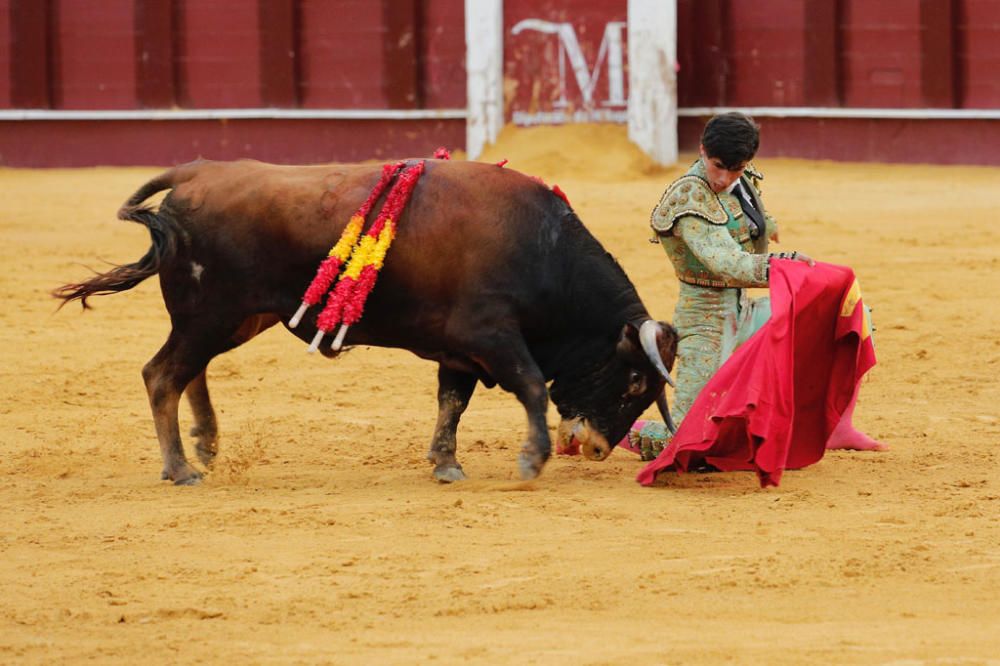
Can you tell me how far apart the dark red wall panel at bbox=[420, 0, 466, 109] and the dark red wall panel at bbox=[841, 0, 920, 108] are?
2958mm

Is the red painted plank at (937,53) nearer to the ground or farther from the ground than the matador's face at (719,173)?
farther from the ground

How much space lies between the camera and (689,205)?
17.6ft

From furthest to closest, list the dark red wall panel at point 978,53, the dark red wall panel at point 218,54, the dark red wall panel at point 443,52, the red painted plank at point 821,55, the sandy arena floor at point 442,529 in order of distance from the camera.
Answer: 1. the dark red wall panel at point 218,54
2. the dark red wall panel at point 443,52
3. the red painted plank at point 821,55
4. the dark red wall panel at point 978,53
5. the sandy arena floor at point 442,529

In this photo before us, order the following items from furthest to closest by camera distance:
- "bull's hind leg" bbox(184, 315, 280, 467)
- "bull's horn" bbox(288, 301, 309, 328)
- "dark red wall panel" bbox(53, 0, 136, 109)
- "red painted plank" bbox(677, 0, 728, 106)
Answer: "dark red wall panel" bbox(53, 0, 136, 109), "red painted plank" bbox(677, 0, 728, 106), "bull's hind leg" bbox(184, 315, 280, 467), "bull's horn" bbox(288, 301, 309, 328)

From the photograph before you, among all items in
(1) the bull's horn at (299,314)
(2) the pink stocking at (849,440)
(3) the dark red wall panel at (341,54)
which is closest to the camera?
(1) the bull's horn at (299,314)

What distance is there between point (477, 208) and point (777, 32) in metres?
8.27

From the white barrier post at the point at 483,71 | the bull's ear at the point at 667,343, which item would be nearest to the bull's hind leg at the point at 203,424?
the bull's ear at the point at 667,343

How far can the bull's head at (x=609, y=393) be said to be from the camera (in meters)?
5.43

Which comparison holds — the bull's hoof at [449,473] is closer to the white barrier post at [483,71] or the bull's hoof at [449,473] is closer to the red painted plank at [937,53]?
the white barrier post at [483,71]

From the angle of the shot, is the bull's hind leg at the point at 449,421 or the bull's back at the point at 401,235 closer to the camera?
the bull's back at the point at 401,235

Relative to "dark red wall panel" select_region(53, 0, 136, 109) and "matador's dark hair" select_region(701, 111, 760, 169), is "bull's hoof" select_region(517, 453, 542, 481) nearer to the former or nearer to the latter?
"matador's dark hair" select_region(701, 111, 760, 169)

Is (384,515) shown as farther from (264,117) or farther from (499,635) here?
(264,117)

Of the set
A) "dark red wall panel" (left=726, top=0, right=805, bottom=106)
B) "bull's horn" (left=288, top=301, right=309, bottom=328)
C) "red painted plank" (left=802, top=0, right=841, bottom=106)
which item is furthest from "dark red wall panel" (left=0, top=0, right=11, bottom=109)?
"bull's horn" (left=288, top=301, right=309, bottom=328)

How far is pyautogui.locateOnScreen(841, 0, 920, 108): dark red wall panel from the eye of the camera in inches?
500
